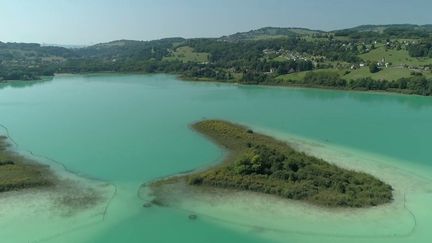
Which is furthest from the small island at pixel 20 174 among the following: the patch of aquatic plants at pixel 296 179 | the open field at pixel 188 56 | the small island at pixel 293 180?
the open field at pixel 188 56

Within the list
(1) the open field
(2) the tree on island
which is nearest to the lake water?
(2) the tree on island

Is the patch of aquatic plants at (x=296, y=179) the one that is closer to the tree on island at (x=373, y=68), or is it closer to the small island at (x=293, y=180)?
the small island at (x=293, y=180)

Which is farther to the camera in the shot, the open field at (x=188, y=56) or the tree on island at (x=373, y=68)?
the open field at (x=188, y=56)

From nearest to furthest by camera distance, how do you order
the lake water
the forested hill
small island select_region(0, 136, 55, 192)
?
the lake water, small island select_region(0, 136, 55, 192), the forested hill

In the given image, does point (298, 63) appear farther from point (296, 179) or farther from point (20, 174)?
point (20, 174)

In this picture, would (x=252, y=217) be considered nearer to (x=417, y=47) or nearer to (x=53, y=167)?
(x=53, y=167)

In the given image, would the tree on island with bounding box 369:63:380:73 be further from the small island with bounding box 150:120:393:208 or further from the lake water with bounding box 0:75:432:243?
the small island with bounding box 150:120:393:208

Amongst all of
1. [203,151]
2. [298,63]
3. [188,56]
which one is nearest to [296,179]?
[203,151]
